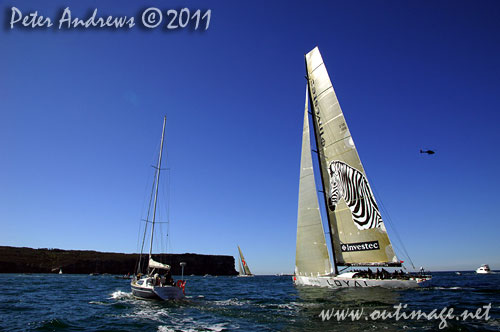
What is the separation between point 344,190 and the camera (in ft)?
93.6

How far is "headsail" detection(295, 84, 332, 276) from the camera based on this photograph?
87.2 ft

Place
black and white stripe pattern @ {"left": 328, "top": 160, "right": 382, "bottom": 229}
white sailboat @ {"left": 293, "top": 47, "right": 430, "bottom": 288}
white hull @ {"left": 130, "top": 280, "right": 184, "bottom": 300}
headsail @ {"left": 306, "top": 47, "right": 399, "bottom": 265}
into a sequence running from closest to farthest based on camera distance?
white hull @ {"left": 130, "top": 280, "right": 184, "bottom": 300}
white sailboat @ {"left": 293, "top": 47, "right": 430, "bottom": 288}
headsail @ {"left": 306, "top": 47, "right": 399, "bottom": 265}
black and white stripe pattern @ {"left": 328, "top": 160, "right": 382, "bottom": 229}

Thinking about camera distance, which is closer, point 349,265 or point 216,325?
point 216,325

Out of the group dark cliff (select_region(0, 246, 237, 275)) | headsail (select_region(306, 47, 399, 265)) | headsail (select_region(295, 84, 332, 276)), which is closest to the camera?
headsail (select_region(306, 47, 399, 265))

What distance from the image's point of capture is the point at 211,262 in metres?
152

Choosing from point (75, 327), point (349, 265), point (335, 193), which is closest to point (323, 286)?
point (349, 265)

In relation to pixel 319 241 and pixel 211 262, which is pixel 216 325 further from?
pixel 211 262

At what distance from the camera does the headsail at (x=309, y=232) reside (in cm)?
2658

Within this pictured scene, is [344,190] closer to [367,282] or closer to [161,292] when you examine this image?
[367,282]

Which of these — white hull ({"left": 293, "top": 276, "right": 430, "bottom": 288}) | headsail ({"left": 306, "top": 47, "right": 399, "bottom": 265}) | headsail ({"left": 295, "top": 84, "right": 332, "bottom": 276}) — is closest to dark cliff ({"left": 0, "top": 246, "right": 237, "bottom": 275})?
headsail ({"left": 295, "top": 84, "right": 332, "bottom": 276})

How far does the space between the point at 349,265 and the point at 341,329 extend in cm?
1709

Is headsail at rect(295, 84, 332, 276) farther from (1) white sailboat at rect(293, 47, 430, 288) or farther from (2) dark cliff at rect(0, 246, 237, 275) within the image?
(2) dark cliff at rect(0, 246, 237, 275)

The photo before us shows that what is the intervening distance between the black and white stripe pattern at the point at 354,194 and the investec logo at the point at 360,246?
1.50 m

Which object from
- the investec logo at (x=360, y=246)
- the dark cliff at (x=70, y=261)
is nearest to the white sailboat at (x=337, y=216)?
the investec logo at (x=360, y=246)
